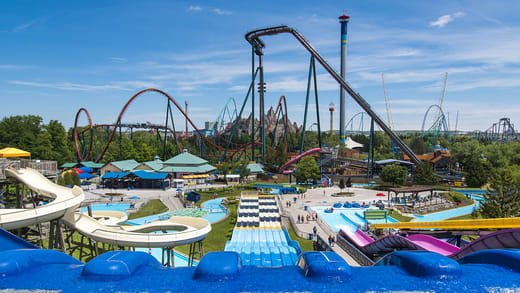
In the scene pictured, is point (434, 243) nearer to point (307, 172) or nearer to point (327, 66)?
point (307, 172)

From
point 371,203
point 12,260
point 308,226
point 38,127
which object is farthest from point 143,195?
point 38,127

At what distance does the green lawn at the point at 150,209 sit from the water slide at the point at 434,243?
17.3m

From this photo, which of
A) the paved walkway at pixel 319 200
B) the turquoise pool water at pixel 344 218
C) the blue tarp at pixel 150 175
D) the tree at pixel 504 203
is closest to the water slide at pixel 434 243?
the paved walkway at pixel 319 200

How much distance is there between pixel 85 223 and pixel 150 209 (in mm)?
18978

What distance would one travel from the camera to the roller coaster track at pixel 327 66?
143ft

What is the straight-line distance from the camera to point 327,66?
46.4m

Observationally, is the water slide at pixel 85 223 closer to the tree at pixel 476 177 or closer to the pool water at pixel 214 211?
the pool water at pixel 214 211

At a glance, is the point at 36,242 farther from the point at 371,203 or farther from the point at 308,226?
the point at 371,203

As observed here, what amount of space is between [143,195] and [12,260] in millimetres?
34694

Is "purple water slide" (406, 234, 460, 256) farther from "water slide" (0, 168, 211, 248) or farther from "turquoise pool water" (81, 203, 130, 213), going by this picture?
"turquoise pool water" (81, 203, 130, 213)

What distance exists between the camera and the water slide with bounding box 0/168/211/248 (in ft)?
26.9

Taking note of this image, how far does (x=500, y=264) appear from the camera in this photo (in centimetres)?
343

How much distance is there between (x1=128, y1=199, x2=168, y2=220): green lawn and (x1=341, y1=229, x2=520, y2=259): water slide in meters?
17.3

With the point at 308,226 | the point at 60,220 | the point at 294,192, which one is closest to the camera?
the point at 60,220
